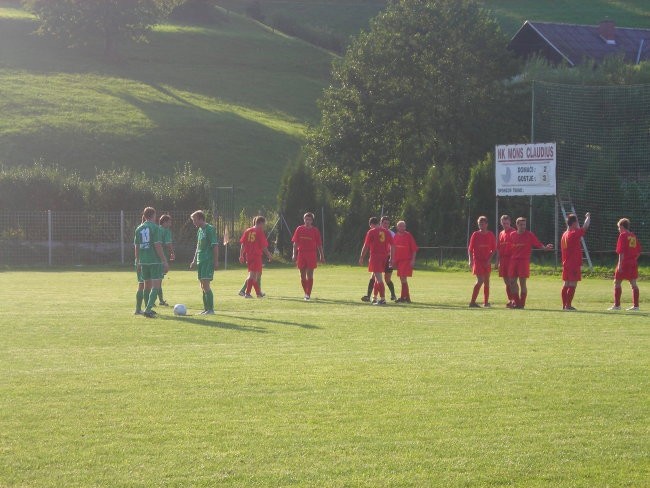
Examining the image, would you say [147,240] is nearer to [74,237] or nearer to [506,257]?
[506,257]

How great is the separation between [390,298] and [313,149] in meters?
26.3

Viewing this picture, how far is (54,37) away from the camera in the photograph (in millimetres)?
84062

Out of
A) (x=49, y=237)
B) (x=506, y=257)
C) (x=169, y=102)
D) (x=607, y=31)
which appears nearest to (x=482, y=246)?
(x=506, y=257)

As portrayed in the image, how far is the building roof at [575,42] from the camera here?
60.4 meters

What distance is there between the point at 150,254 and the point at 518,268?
24.1ft

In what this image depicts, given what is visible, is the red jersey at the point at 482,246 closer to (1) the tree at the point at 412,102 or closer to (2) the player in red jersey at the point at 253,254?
(2) the player in red jersey at the point at 253,254

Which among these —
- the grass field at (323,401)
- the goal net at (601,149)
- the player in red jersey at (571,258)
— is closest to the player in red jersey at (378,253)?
the player in red jersey at (571,258)

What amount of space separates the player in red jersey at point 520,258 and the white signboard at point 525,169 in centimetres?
1431

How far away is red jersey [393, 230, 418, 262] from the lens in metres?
22.2

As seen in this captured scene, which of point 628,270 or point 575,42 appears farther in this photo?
point 575,42

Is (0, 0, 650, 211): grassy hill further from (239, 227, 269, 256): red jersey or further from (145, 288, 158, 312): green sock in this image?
(145, 288, 158, 312): green sock

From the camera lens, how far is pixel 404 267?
2198 centimetres

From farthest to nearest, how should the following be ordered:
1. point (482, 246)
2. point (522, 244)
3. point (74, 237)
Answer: point (74, 237)
point (482, 246)
point (522, 244)

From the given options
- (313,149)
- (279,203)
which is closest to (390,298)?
(279,203)
